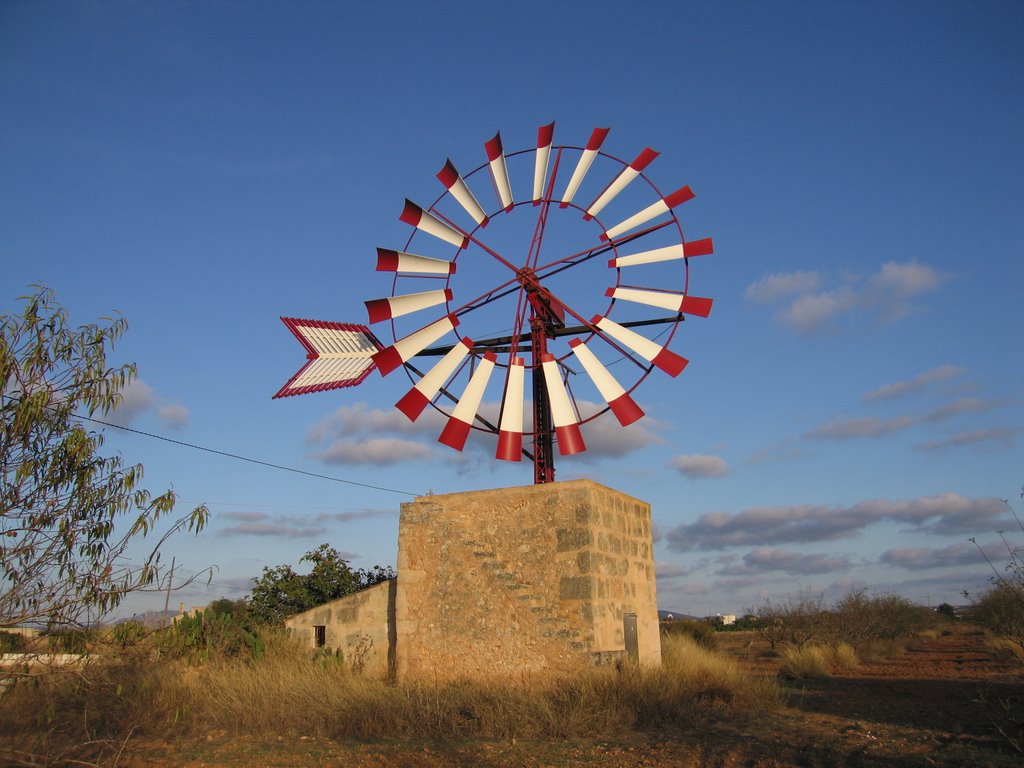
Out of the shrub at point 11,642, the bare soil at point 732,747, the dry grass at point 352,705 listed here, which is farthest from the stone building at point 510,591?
the shrub at point 11,642

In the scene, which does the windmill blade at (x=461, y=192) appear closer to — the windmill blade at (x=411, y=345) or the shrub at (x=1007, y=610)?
the windmill blade at (x=411, y=345)

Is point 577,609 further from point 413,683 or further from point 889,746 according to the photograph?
point 889,746

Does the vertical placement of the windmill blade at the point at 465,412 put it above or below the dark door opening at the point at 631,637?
above

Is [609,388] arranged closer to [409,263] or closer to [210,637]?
[409,263]

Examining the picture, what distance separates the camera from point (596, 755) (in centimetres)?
784

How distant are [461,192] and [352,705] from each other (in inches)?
310

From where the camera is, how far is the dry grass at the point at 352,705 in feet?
28.7

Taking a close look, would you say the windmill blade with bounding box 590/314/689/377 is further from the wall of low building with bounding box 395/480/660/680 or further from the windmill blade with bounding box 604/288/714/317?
the wall of low building with bounding box 395/480/660/680

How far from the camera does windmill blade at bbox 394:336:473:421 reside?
38.4 ft

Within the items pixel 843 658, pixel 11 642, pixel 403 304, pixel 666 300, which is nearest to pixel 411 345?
pixel 403 304

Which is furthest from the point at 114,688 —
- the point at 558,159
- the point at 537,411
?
the point at 558,159

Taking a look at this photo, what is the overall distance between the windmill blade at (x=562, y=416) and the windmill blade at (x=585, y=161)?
285 centimetres

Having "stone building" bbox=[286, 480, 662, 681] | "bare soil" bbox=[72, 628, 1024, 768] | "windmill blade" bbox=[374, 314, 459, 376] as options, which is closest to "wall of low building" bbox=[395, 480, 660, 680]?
"stone building" bbox=[286, 480, 662, 681]

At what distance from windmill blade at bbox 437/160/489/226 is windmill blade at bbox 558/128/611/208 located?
4.59ft
